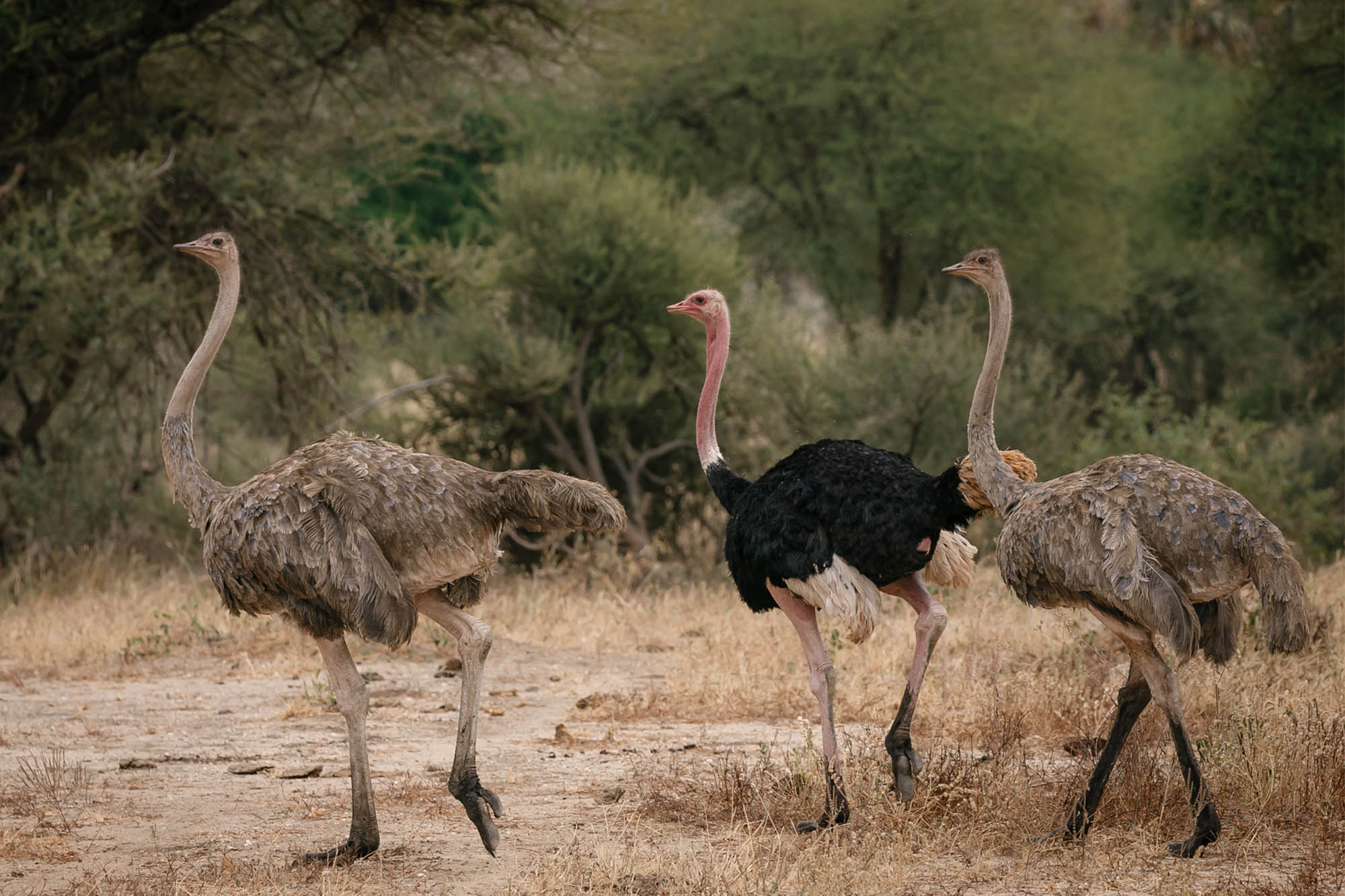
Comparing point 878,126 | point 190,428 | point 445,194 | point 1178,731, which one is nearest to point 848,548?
point 1178,731

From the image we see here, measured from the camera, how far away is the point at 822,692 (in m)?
5.61

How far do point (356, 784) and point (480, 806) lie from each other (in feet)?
1.33

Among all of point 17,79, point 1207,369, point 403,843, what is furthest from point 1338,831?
point 1207,369

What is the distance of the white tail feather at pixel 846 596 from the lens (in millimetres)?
5363

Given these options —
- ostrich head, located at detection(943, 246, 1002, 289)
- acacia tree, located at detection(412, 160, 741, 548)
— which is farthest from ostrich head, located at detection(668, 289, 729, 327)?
acacia tree, located at detection(412, 160, 741, 548)

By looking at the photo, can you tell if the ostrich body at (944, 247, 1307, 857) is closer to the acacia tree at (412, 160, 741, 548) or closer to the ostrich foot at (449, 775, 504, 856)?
the ostrich foot at (449, 775, 504, 856)

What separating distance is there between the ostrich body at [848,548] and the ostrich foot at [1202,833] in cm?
92

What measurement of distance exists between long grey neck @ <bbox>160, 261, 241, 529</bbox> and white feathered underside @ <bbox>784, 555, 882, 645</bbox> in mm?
2067

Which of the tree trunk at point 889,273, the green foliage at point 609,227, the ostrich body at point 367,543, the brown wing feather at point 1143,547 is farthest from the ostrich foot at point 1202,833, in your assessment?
the tree trunk at point 889,273

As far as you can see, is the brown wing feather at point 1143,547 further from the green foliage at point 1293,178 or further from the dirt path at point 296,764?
the green foliage at point 1293,178

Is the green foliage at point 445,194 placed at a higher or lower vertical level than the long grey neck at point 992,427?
lower

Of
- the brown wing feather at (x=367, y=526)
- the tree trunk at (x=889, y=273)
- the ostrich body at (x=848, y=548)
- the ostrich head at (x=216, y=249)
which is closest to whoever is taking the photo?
the brown wing feather at (x=367, y=526)

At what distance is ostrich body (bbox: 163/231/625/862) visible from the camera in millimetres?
4969

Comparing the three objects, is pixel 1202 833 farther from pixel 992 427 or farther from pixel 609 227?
pixel 609 227
